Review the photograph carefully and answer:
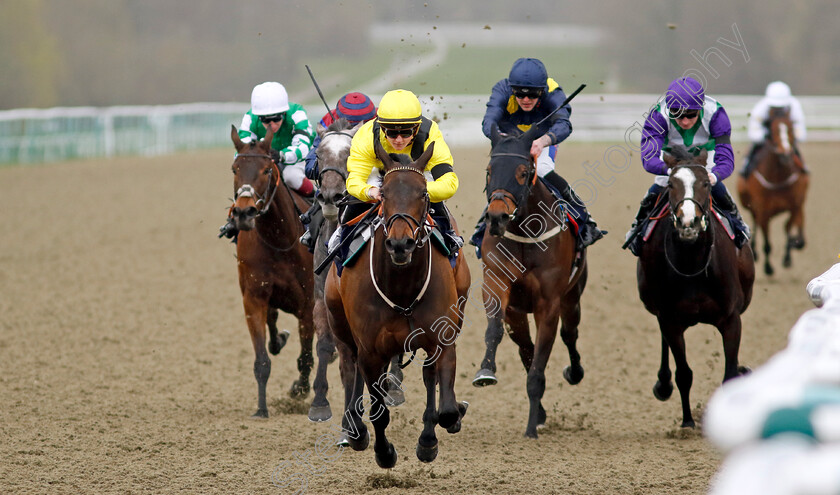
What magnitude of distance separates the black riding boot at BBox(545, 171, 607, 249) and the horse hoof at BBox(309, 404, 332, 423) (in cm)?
210

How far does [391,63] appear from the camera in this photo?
42875 mm

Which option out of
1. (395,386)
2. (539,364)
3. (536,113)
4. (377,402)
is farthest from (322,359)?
(536,113)

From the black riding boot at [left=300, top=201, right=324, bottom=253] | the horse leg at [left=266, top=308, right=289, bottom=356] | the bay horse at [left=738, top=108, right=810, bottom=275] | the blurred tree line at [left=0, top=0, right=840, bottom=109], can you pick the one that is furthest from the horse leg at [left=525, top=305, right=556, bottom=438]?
the blurred tree line at [left=0, top=0, right=840, bottom=109]

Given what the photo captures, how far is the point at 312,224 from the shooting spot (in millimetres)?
7031

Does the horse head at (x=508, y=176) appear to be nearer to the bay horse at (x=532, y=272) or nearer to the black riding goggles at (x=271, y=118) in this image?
the bay horse at (x=532, y=272)

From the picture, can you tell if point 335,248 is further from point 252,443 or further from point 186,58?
point 186,58

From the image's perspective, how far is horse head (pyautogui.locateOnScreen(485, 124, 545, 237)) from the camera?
5898 mm

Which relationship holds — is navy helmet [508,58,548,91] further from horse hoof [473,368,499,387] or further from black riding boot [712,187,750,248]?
horse hoof [473,368,499,387]

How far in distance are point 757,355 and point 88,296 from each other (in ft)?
23.7

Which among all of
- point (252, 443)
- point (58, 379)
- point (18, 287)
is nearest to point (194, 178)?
point (18, 287)

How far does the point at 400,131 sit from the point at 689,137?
245 centimetres

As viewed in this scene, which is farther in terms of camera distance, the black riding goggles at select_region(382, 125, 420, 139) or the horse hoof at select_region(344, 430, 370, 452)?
the horse hoof at select_region(344, 430, 370, 452)

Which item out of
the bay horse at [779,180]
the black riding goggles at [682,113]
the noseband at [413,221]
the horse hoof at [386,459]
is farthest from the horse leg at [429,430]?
the bay horse at [779,180]

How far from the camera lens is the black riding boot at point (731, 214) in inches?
262
